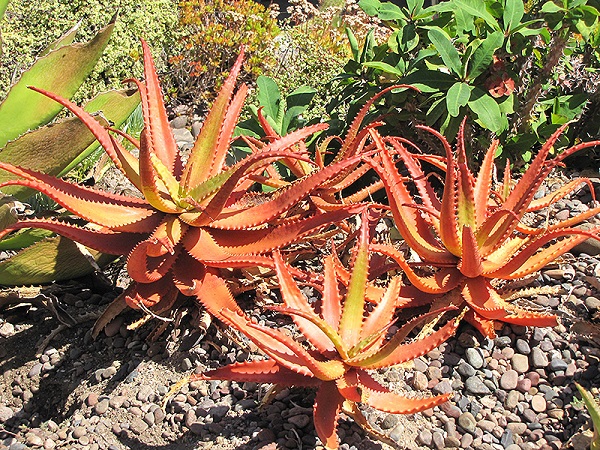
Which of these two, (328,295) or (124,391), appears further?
(124,391)

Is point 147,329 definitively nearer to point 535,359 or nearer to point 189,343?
point 189,343

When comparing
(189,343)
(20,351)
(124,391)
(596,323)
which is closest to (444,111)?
(596,323)

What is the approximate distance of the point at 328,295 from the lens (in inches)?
79.3

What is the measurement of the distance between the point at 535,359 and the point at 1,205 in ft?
6.53

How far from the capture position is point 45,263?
8.16 feet

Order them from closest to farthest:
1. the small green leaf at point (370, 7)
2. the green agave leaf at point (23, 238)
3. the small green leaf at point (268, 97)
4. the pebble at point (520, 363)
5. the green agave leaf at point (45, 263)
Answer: the pebble at point (520, 363)
the green agave leaf at point (45, 263)
the green agave leaf at point (23, 238)
the small green leaf at point (370, 7)
the small green leaf at point (268, 97)

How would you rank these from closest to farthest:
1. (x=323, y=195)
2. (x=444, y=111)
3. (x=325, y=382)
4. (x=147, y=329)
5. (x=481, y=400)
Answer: (x=325, y=382) → (x=481, y=400) → (x=147, y=329) → (x=323, y=195) → (x=444, y=111)

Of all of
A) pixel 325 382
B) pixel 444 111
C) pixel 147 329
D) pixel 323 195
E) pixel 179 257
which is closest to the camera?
pixel 325 382

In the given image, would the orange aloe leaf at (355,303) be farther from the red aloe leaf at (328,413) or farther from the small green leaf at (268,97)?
the small green leaf at (268,97)

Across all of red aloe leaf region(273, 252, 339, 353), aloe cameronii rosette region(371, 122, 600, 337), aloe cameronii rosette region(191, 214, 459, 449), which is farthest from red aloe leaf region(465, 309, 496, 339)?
red aloe leaf region(273, 252, 339, 353)

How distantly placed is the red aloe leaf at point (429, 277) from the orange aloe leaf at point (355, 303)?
19 cm

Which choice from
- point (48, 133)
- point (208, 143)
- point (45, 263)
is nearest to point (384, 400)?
point (208, 143)

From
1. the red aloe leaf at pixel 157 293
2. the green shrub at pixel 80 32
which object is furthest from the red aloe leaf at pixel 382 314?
the green shrub at pixel 80 32

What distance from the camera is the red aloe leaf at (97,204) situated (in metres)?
2.15
